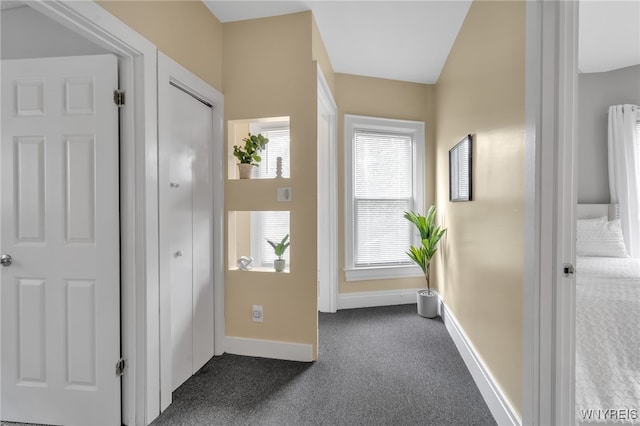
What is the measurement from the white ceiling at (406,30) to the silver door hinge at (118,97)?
108cm

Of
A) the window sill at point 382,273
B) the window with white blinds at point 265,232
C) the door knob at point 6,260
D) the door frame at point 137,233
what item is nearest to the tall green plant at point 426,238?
the window sill at point 382,273

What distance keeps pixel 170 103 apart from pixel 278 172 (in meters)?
0.85

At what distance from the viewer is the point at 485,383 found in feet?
5.53

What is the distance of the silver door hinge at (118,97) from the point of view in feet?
4.75

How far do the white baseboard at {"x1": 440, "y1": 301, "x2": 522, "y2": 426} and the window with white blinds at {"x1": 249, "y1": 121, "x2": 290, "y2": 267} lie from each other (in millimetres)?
1765

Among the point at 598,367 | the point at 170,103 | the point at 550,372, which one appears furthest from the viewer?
the point at 170,103

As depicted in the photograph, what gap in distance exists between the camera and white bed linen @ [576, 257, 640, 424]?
4.35ft

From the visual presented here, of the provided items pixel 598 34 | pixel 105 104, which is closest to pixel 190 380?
pixel 105 104

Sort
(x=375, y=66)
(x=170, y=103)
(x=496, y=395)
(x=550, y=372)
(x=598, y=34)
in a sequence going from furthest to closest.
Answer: (x=375, y=66)
(x=598, y=34)
(x=170, y=103)
(x=496, y=395)
(x=550, y=372)

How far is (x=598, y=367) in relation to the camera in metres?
1.40

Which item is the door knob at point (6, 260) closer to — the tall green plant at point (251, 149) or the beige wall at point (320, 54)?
the tall green plant at point (251, 149)

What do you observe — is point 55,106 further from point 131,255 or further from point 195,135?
A: point 131,255

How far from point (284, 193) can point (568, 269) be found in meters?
1.71

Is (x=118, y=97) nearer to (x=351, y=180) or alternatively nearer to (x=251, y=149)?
(x=251, y=149)
